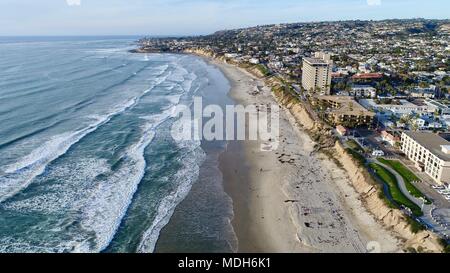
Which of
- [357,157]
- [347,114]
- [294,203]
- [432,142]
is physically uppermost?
[432,142]

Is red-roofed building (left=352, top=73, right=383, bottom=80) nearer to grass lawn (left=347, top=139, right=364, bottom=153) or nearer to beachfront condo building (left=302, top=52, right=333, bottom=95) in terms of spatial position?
beachfront condo building (left=302, top=52, right=333, bottom=95)

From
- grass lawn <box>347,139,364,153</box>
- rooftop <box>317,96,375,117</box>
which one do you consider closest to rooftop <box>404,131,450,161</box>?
grass lawn <box>347,139,364,153</box>

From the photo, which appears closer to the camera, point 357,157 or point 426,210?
point 426,210

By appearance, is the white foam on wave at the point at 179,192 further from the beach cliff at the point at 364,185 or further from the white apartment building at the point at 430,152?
the white apartment building at the point at 430,152

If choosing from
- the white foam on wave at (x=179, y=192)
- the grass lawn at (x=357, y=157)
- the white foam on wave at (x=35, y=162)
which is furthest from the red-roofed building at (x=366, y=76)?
the white foam on wave at (x=35, y=162)

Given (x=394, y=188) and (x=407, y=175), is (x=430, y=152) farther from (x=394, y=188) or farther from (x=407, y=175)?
(x=394, y=188)

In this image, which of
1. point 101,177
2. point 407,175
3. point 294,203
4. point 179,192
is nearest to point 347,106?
point 407,175
